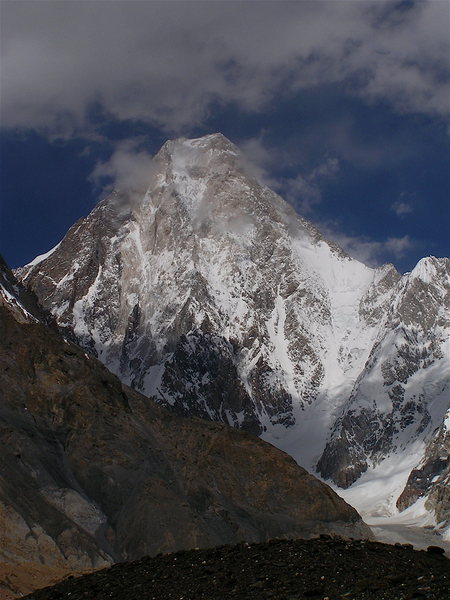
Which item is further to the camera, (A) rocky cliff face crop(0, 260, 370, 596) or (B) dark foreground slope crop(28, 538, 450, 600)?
(A) rocky cliff face crop(0, 260, 370, 596)

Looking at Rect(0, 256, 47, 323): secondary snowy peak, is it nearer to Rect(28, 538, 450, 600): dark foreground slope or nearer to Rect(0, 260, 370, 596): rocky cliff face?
Rect(0, 260, 370, 596): rocky cliff face

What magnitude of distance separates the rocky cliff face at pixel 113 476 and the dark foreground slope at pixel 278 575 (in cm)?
2505

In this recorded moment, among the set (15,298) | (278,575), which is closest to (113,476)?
(15,298)

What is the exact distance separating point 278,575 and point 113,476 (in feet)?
158

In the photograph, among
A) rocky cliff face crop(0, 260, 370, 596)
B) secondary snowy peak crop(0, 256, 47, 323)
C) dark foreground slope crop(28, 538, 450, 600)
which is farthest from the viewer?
secondary snowy peak crop(0, 256, 47, 323)

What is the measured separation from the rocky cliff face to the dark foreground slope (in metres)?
25.0

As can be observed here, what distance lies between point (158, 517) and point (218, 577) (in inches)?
1630

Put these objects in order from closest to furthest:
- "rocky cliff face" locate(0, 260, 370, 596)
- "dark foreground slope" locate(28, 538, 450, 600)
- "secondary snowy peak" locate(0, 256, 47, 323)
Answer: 1. "dark foreground slope" locate(28, 538, 450, 600)
2. "rocky cliff face" locate(0, 260, 370, 596)
3. "secondary snowy peak" locate(0, 256, 47, 323)

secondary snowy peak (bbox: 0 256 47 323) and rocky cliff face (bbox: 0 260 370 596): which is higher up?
secondary snowy peak (bbox: 0 256 47 323)

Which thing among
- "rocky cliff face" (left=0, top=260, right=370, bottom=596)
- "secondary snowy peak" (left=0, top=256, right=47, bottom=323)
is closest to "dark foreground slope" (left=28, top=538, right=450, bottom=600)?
"rocky cliff face" (left=0, top=260, right=370, bottom=596)

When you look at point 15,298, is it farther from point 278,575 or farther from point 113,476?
point 278,575

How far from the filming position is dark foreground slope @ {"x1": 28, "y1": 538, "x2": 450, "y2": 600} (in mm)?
27688

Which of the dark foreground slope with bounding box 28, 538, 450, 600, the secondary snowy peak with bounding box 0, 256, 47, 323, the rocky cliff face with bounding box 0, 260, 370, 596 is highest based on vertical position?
the secondary snowy peak with bounding box 0, 256, 47, 323

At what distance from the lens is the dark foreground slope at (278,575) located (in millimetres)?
27688
